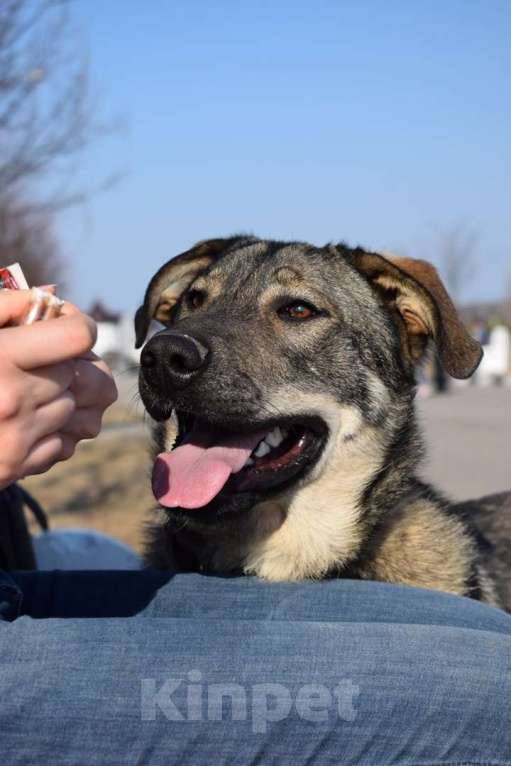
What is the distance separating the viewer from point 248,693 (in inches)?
83.5

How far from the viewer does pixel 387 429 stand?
351 centimetres

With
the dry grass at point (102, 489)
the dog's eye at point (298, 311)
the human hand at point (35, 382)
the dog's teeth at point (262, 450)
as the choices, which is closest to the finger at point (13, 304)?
the human hand at point (35, 382)

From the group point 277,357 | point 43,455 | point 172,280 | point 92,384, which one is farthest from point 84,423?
point 172,280

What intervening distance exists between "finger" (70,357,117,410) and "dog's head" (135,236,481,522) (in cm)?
47

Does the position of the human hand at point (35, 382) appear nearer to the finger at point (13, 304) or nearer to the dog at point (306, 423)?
the finger at point (13, 304)

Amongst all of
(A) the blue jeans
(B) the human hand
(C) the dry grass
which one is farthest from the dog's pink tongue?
(C) the dry grass

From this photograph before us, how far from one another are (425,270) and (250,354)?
2.79 ft

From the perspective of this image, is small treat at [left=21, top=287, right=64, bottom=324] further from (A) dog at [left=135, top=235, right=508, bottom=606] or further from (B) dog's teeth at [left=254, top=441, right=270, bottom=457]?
(B) dog's teeth at [left=254, top=441, right=270, bottom=457]

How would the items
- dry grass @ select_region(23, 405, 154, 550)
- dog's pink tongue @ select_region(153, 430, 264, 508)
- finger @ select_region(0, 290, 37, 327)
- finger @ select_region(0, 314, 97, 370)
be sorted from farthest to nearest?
dry grass @ select_region(23, 405, 154, 550), dog's pink tongue @ select_region(153, 430, 264, 508), finger @ select_region(0, 290, 37, 327), finger @ select_region(0, 314, 97, 370)

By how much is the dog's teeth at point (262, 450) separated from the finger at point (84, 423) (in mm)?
923

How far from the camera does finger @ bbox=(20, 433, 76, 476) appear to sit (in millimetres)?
2084

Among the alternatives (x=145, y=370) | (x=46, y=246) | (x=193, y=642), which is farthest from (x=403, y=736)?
(x=46, y=246)

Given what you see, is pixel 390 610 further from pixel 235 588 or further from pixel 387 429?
pixel 387 429

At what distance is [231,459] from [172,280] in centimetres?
123
